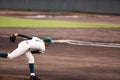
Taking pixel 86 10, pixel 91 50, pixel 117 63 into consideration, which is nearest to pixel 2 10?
pixel 86 10

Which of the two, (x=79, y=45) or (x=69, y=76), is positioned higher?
(x=69, y=76)

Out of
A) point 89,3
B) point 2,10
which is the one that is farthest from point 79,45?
point 2,10

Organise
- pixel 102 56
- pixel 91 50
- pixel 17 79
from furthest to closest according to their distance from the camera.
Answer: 1. pixel 91 50
2. pixel 102 56
3. pixel 17 79

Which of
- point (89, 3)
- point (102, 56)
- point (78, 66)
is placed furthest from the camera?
point (89, 3)

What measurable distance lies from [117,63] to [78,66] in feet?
5.04

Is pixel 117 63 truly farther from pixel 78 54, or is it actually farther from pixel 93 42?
pixel 93 42

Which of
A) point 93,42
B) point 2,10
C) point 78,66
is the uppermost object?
point 78,66

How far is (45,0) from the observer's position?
4334 cm

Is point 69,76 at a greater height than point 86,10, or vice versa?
point 69,76

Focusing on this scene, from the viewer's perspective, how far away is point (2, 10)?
4491 centimetres

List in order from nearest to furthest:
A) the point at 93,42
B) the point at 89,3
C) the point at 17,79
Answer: the point at 17,79, the point at 93,42, the point at 89,3

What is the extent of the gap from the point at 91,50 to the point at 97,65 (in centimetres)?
348

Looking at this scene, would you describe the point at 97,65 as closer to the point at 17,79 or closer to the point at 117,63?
the point at 117,63

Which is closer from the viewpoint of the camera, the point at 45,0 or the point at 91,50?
the point at 91,50
